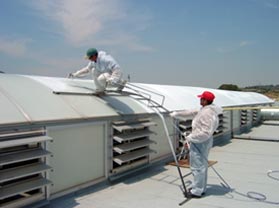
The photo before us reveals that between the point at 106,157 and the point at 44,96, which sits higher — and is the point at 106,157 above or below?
below

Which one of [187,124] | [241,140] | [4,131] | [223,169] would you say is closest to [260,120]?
[241,140]

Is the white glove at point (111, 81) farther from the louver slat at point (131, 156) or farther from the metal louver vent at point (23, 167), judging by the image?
the metal louver vent at point (23, 167)

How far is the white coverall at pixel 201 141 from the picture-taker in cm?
433

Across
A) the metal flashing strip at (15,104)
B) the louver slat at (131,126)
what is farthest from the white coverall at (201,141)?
the metal flashing strip at (15,104)

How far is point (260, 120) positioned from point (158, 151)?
1000cm

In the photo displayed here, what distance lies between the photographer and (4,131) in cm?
337

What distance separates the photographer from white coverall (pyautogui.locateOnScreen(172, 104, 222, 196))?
4.33 metres

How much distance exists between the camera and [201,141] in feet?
14.3

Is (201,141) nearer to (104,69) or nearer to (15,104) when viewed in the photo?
(104,69)

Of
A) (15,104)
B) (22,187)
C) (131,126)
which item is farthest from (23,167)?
(131,126)

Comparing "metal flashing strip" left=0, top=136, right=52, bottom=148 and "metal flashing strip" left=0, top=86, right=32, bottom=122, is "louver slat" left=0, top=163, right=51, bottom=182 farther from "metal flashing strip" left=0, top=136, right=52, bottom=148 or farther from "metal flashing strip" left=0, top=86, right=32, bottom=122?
"metal flashing strip" left=0, top=86, right=32, bottom=122

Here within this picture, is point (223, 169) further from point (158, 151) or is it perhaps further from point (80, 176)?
point (80, 176)

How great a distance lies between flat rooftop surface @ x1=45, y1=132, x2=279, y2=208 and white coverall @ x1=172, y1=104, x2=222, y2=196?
0.77 feet

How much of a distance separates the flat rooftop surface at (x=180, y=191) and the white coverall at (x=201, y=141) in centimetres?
23
